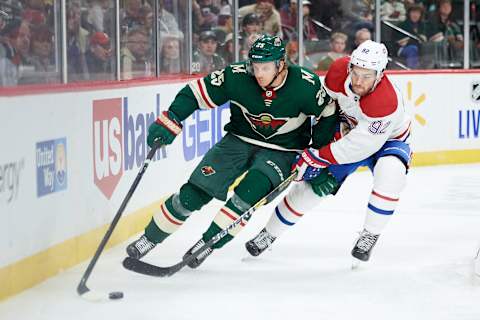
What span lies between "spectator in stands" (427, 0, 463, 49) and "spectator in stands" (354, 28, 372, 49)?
0.70 metres

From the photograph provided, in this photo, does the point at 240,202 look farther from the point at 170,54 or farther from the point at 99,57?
the point at 170,54

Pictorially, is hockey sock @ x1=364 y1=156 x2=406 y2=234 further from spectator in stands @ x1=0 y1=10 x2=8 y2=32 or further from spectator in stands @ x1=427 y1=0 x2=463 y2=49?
spectator in stands @ x1=427 y1=0 x2=463 y2=49

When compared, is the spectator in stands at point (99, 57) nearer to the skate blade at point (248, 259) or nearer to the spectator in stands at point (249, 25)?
the skate blade at point (248, 259)

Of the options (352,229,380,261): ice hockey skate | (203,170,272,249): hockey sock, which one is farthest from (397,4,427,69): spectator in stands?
(203,170,272,249): hockey sock

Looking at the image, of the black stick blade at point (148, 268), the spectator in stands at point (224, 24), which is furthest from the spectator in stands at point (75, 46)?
the spectator in stands at point (224, 24)

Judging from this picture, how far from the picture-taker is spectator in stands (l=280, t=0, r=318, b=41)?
9086 millimetres

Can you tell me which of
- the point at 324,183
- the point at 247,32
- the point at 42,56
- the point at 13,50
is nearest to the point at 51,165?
the point at 13,50

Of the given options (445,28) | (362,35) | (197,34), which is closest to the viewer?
(197,34)

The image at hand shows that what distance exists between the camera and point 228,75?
4562mm

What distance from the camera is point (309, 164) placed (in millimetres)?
4559

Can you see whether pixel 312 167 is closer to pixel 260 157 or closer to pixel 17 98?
pixel 260 157

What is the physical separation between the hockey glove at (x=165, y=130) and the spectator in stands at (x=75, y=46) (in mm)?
780

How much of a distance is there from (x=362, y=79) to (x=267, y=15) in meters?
4.48

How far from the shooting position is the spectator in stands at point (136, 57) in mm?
6174
